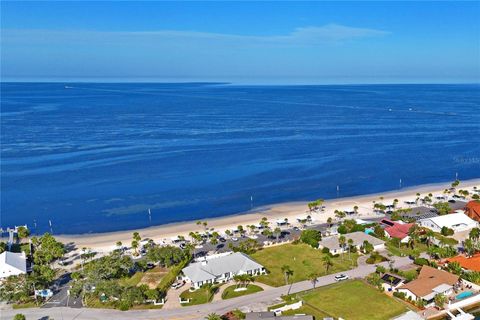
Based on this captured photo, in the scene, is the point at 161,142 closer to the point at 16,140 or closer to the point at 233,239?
the point at 16,140

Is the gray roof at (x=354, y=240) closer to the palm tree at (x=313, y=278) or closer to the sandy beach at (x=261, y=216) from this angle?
the palm tree at (x=313, y=278)

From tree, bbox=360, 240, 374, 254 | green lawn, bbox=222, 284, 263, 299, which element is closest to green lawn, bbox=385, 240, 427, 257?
tree, bbox=360, 240, 374, 254

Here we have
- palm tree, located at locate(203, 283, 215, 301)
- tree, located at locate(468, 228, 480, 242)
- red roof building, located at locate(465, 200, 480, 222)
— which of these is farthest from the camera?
red roof building, located at locate(465, 200, 480, 222)

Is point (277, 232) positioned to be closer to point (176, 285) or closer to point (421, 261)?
point (176, 285)

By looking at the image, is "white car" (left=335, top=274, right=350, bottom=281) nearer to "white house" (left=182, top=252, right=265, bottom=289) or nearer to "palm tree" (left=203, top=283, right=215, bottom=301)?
"white house" (left=182, top=252, right=265, bottom=289)

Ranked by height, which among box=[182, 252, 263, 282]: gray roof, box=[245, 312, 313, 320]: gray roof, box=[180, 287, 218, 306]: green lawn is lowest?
box=[180, 287, 218, 306]: green lawn

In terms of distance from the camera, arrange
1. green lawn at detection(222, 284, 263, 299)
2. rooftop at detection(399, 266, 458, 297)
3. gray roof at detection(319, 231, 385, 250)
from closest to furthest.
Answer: rooftop at detection(399, 266, 458, 297) → green lawn at detection(222, 284, 263, 299) → gray roof at detection(319, 231, 385, 250)

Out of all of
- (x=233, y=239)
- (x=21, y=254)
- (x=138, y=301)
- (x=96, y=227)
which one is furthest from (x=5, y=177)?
(x=138, y=301)
